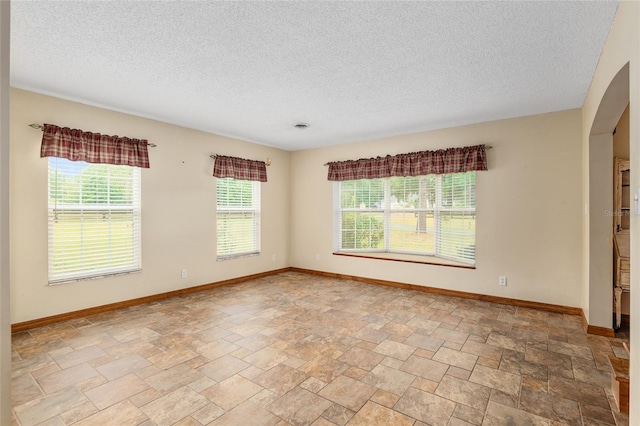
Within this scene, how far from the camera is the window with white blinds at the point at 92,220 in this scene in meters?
3.48

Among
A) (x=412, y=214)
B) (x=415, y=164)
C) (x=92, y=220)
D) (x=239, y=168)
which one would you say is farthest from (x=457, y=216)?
(x=92, y=220)

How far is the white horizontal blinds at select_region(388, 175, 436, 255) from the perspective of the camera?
5.01 metres

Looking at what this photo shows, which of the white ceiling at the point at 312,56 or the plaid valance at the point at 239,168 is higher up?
the white ceiling at the point at 312,56

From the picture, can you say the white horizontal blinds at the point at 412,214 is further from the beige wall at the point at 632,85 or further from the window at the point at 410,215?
the beige wall at the point at 632,85

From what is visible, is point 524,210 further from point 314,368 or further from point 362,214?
point 314,368

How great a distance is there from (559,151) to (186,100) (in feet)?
14.6

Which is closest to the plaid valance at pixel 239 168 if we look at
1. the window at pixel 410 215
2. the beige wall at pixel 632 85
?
the window at pixel 410 215

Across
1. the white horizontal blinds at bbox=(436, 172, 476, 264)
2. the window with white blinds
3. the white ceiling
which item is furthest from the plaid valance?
the white horizontal blinds at bbox=(436, 172, 476, 264)

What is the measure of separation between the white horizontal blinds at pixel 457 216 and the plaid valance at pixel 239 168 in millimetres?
3007

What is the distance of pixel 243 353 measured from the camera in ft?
9.21

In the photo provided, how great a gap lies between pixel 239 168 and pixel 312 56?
10.1ft

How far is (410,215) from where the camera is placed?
17.1 ft

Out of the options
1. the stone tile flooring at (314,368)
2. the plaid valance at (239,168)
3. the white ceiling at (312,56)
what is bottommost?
the stone tile flooring at (314,368)

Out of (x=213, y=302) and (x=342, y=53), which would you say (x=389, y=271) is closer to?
(x=213, y=302)
